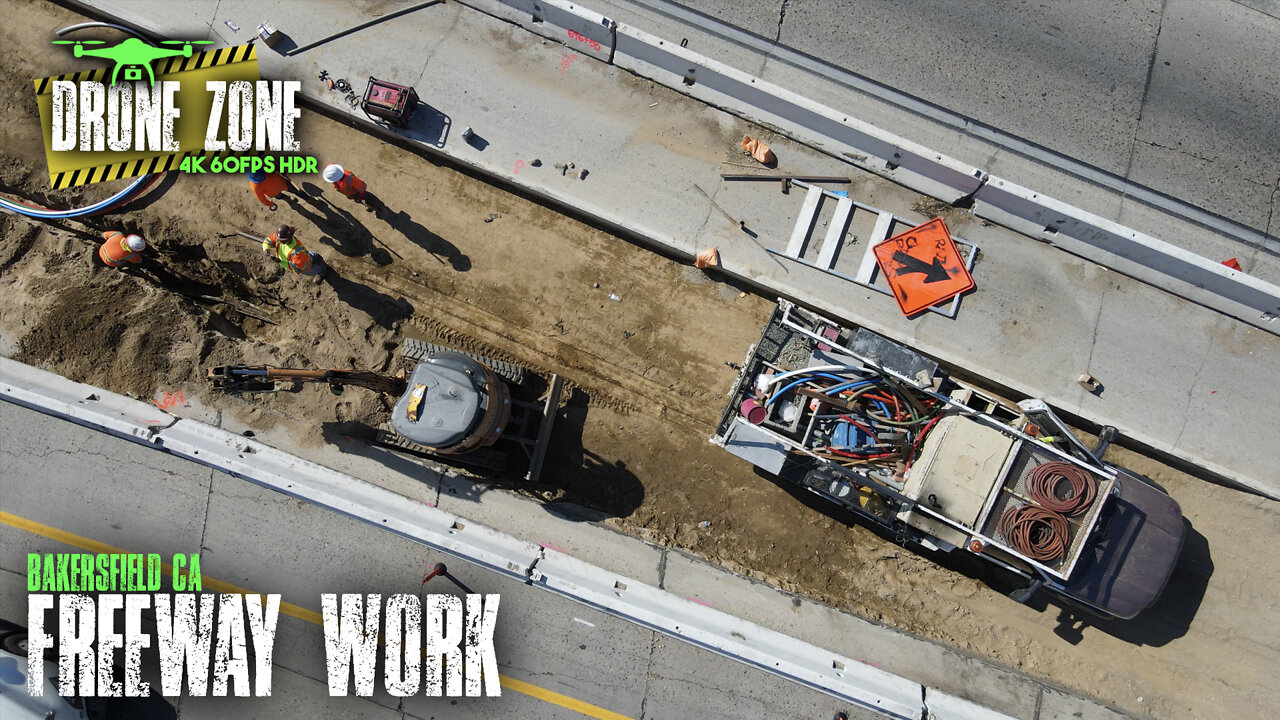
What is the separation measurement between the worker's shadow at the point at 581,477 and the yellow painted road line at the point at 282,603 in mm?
2520

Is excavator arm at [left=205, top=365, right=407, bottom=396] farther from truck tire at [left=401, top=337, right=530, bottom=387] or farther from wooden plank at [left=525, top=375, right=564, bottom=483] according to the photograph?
wooden plank at [left=525, top=375, right=564, bottom=483]

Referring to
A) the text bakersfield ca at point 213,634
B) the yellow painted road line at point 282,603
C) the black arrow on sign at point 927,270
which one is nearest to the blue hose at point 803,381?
the black arrow on sign at point 927,270

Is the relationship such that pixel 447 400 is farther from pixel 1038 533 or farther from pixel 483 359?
pixel 1038 533

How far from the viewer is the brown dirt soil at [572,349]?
1029 centimetres

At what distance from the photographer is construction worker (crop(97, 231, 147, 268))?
33.0ft

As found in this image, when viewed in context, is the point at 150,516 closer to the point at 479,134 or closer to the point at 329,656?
the point at 329,656

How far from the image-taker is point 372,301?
35.7 ft

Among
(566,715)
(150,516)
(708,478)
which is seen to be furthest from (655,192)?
(150,516)

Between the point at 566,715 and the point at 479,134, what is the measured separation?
8.46 m

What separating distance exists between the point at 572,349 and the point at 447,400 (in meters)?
2.34

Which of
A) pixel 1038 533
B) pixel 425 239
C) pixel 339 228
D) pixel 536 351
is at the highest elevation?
pixel 425 239

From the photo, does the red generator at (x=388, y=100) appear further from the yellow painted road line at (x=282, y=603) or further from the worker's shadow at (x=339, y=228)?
the yellow painted road line at (x=282, y=603)

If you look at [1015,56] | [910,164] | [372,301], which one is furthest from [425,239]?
[1015,56]

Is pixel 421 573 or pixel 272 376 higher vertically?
pixel 272 376
